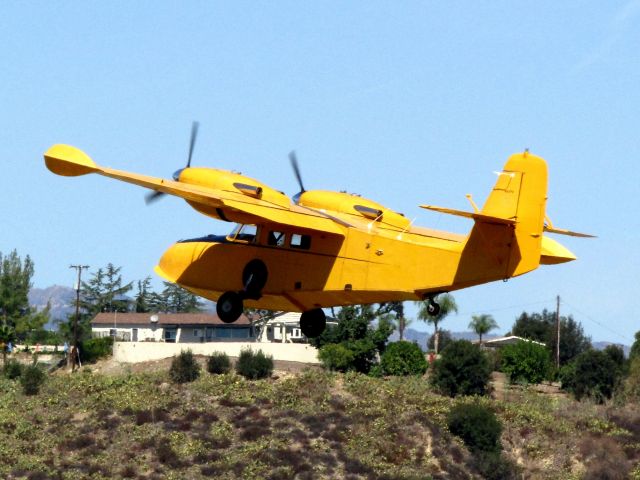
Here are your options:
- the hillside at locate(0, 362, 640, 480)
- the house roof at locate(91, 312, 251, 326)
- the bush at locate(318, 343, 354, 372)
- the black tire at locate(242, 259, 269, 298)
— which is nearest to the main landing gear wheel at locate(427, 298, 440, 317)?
the black tire at locate(242, 259, 269, 298)

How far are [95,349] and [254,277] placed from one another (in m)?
79.3

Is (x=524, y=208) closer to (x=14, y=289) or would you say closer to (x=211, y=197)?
(x=211, y=197)

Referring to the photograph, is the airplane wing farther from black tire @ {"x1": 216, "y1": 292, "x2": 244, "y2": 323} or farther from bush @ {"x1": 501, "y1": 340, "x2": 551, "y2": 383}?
bush @ {"x1": 501, "y1": 340, "x2": 551, "y2": 383}

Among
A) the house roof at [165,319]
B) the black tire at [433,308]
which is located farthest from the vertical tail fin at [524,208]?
the house roof at [165,319]

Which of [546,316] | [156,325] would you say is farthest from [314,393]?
[546,316]

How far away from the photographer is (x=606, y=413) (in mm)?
73188

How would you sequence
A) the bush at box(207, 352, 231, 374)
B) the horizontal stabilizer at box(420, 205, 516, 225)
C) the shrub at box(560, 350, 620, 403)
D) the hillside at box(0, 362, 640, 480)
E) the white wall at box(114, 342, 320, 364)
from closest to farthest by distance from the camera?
the horizontal stabilizer at box(420, 205, 516, 225), the hillside at box(0, 362, 640, 480), the bush at box(207, 352, 231, 374), the shrub at box(560, 350, 620, 403), the white wall at box(114, 342, 320, 364)

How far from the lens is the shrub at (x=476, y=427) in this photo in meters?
63.1

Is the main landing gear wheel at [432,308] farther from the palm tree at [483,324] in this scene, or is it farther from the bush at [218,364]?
the palm tree at [483,324]

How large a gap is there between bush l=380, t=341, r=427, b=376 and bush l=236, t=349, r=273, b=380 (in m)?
15.1

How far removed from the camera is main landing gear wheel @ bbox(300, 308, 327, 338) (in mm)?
31844

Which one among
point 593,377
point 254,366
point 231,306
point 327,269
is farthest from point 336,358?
point 327,269

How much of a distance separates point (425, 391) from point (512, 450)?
1304 centimetres

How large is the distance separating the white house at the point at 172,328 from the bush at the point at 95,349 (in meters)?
12.3
